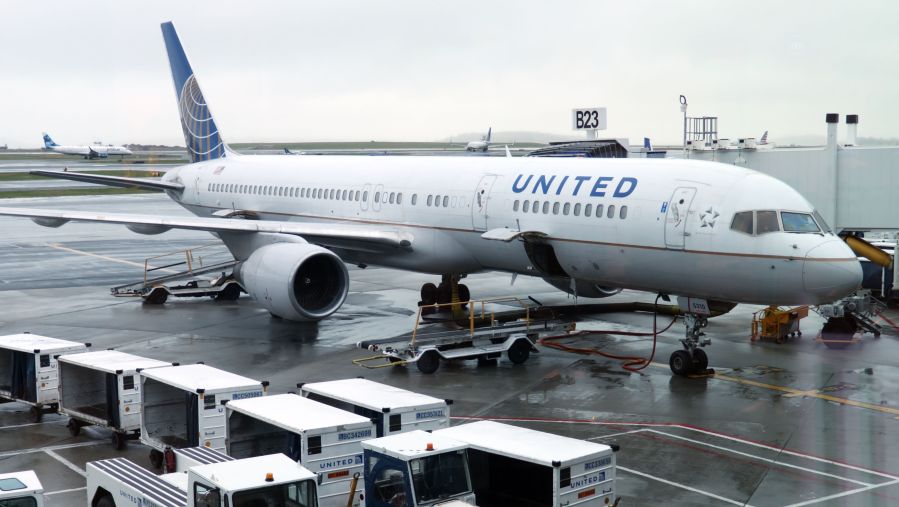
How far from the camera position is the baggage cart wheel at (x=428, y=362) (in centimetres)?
2069

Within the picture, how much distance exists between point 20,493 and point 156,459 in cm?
487

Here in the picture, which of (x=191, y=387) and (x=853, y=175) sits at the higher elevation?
(x=853, y=175)

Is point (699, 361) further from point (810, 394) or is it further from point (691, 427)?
point (691, 427)

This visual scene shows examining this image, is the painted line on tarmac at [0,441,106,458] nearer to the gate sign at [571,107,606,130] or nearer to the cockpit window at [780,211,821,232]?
the cockpit window at [780,211,821,232]

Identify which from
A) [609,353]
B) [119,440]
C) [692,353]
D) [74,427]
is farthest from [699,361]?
[74,427]

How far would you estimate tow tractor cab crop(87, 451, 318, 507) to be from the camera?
10180 millimetres

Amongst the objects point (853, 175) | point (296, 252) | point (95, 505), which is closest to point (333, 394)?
point (95, 505)

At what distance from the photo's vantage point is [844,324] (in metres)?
25.1

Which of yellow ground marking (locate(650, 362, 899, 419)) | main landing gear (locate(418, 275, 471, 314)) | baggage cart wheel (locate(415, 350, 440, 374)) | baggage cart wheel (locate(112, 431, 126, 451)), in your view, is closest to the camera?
baggage cart wheel (locate(112, 431, 126, 451))

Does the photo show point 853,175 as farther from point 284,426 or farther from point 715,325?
point 284,426

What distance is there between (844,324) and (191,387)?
57.6ft

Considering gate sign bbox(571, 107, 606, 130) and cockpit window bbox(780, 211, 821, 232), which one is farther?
gate sign bbox(571, 107, 606, 130)

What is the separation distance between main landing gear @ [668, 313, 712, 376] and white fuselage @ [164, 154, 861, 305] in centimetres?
71

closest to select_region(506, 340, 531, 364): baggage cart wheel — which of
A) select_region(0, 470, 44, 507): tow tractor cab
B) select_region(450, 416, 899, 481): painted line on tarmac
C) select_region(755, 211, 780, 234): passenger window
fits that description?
select_region(450, 416, 899, 481): painted line on tarmac
